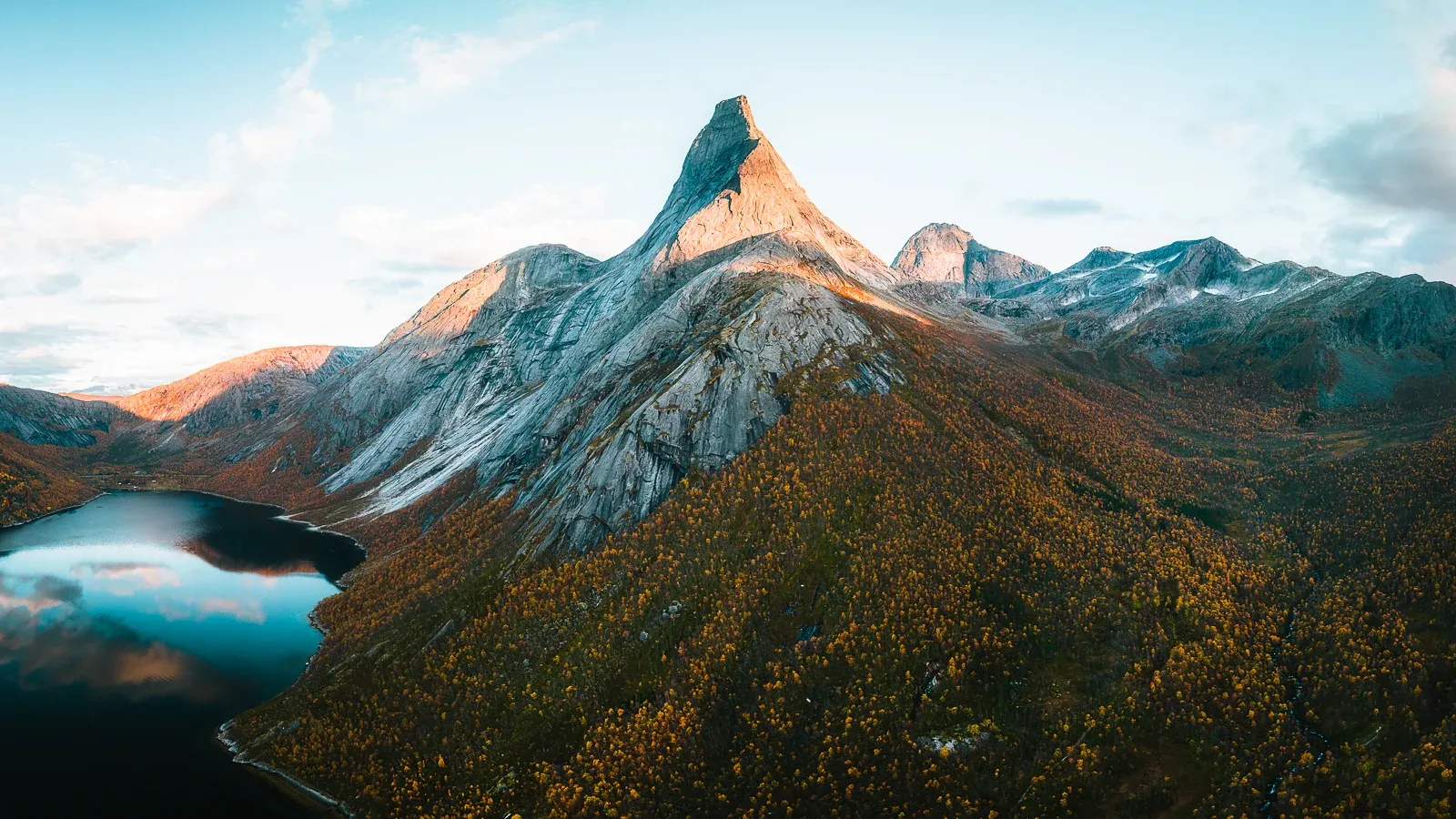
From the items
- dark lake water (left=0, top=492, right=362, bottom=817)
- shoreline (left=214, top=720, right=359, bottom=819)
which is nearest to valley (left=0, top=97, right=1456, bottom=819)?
shoreline (left=214, top=720, right=359, bottom=819)

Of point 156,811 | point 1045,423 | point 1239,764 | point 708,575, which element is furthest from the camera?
point 1045,423

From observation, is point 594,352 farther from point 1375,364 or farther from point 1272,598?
point 1375,364

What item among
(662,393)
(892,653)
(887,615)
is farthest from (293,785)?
(662,393)

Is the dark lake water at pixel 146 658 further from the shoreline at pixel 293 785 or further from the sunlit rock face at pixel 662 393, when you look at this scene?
the sunlit rock face at pixel 662 393

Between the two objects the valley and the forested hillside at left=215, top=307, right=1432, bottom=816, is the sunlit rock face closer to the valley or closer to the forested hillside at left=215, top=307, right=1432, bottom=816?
the valley

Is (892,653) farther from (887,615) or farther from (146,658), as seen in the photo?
(146,658)

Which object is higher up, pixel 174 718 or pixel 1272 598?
pixel 174 718

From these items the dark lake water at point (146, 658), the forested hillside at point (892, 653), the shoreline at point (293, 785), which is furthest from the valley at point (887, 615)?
the dark lake water at point (146, 658)

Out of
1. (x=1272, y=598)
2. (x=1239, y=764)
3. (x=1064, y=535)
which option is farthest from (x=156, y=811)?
(x=1272, y=598)
